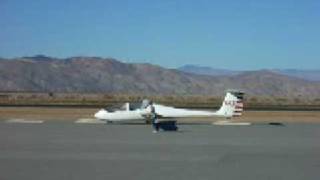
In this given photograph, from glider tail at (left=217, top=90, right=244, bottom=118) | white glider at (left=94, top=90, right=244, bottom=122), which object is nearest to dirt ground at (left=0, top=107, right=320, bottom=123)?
white glider at (left=94, top=90, right=244, bottom=122)

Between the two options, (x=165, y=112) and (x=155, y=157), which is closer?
(x=155, y=157)

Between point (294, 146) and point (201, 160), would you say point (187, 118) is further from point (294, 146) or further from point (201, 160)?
point (201, 160)

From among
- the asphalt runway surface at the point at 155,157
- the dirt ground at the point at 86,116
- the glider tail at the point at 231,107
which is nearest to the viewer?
the asphalt runway surface at the point at 155,157

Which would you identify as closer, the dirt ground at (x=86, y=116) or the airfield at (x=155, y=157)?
the airfield at (x=155, y=157)

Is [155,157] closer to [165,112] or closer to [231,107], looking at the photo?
[165,112]

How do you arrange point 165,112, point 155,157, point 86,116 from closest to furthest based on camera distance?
point 155,157 → point 165,112 → point 86,116

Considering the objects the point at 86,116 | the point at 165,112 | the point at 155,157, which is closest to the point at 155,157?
the point at 155,157

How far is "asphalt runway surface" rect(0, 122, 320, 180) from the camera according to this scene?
16.4 metres

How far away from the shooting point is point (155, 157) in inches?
818

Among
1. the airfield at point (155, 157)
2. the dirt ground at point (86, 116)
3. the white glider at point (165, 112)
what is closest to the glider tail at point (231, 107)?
the white glider at point (165, 112)

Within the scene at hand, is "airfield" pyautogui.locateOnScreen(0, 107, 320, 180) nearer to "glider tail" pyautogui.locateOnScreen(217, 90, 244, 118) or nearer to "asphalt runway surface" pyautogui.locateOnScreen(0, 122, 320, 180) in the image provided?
"asphalt runway surface" pyautogui.locateOnScreen(0, 122, 320, 180)

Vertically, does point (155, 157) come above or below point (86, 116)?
below

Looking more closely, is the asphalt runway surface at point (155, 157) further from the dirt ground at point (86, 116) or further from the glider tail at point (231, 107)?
the dirt ground at point (86, 116)

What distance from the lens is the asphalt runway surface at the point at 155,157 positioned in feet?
53.8
